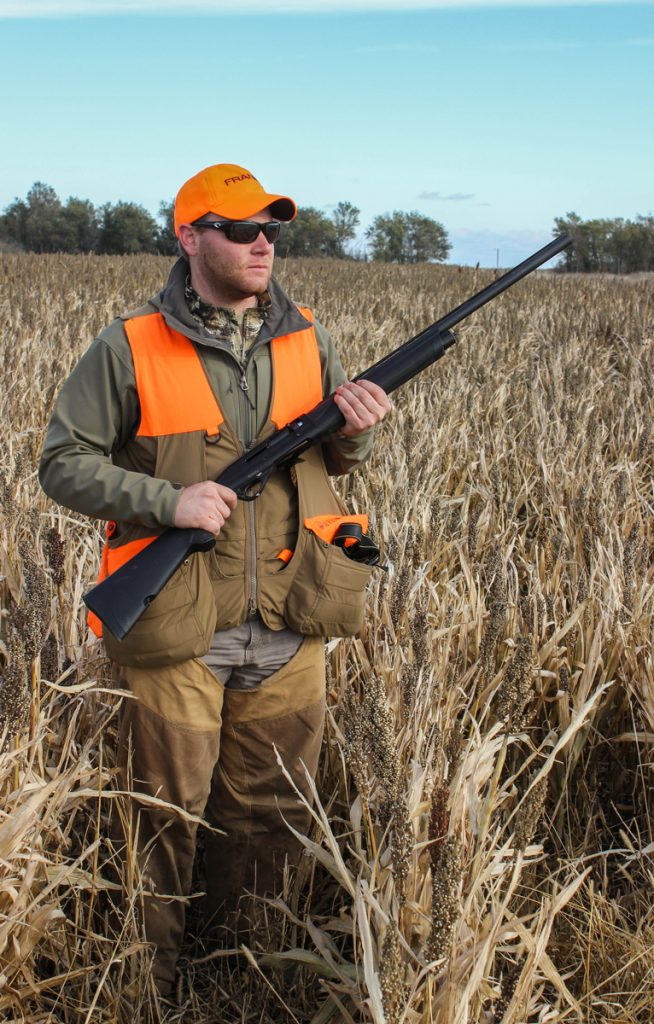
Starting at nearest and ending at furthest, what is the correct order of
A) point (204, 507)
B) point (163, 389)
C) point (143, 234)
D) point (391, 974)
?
point (391, 974)
point (204, 507)
point (163, 389)
point (143, 234)

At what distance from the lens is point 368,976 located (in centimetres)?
154

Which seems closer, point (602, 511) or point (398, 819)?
point (398, 819)

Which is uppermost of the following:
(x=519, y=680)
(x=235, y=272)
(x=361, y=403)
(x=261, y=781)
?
(x=235, y=272)

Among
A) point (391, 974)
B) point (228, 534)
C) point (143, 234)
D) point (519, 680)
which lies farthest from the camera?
point (143, 234)

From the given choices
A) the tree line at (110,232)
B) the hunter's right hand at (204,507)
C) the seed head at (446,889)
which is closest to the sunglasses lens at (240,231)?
the hunter's right hand at (204,507)

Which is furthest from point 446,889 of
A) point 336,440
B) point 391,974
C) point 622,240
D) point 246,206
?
point 622,240

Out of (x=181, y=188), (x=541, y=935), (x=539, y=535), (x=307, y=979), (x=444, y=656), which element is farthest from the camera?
(x=539, y=535)

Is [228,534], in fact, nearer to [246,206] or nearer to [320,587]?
[320,587]

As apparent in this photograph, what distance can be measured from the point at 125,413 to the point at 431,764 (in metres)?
1.13

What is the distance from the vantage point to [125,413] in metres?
2.34

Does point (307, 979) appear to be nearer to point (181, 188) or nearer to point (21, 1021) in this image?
point (21, 1021)

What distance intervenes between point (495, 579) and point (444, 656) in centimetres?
34

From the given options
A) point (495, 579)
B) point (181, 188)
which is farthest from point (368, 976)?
point (181, 188)

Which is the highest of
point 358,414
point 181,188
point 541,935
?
point 181,188
